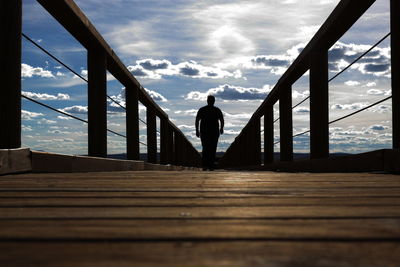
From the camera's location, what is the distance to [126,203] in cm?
148

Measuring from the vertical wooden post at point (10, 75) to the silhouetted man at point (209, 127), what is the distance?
16.3ft

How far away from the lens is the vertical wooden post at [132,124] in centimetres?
654

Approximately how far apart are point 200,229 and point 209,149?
22.7ft

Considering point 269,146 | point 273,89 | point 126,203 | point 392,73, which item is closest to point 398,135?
point 392,73

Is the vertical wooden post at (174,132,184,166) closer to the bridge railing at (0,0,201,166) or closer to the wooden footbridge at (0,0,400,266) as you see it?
the bridge railing at (0,0,201,166)

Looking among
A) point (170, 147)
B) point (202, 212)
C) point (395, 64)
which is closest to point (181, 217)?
point (202, 212)

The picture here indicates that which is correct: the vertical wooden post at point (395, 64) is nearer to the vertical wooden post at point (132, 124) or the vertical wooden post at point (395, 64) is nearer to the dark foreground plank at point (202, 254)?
the dark foreground plank at point (202, 254)

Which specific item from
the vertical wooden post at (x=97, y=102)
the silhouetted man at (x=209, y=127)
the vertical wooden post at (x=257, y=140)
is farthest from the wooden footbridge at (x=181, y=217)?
the vertical wooden post at (x=257, y=140)

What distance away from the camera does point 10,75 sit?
8.38ft

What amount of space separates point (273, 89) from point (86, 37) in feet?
13.4

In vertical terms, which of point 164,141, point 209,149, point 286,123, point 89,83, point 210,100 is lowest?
point 209,149

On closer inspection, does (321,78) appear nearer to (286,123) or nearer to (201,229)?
(286,123)

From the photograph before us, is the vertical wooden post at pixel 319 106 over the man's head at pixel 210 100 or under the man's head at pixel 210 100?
under

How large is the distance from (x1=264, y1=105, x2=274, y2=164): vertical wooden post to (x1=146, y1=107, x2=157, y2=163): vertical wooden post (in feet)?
7.30
